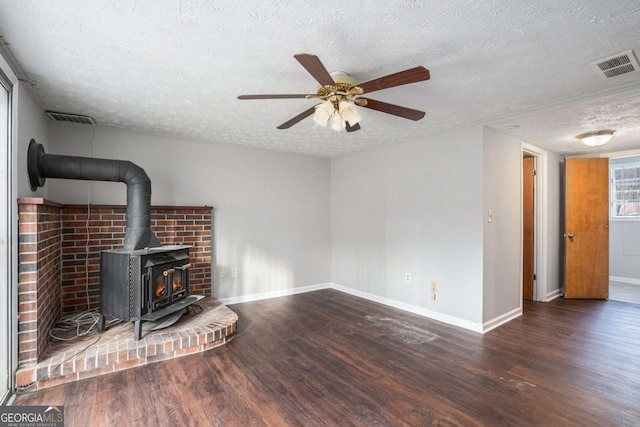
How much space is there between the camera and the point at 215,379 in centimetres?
229

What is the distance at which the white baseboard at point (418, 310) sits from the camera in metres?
3.28

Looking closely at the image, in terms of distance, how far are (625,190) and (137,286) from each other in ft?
26.1

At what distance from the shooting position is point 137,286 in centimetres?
263

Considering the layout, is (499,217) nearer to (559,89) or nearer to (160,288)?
(559,89)

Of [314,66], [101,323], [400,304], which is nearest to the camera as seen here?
[314,66]

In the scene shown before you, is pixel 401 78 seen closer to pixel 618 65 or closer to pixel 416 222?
pixel 618 65

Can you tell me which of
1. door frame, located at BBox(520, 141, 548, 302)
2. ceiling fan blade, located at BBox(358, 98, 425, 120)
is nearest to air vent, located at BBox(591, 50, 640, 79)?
ceiling fan blade, located at BBox(358, 98, 425, 120)

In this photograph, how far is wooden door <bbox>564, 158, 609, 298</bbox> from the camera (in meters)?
4.45

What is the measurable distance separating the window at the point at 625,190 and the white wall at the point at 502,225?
372cm

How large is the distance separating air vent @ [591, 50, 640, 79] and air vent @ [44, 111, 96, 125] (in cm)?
431

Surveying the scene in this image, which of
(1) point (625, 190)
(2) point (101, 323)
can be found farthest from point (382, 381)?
(1) point (625, 190)

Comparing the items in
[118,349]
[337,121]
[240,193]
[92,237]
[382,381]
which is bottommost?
[382,381]

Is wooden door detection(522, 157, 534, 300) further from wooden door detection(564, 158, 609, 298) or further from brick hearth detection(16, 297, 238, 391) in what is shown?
brick hearth detection(16, 297, 238, 391)

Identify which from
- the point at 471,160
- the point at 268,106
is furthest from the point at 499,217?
the point at 268,106
